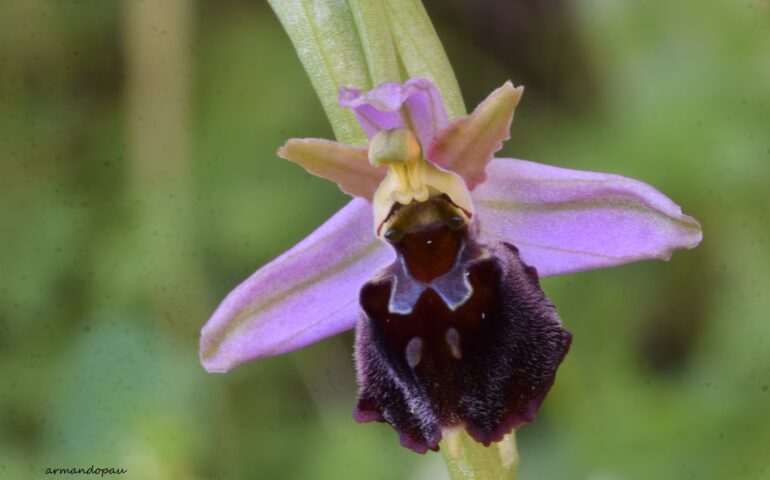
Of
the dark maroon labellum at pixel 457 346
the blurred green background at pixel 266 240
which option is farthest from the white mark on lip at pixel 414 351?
the blurred green background at pixel 266 240

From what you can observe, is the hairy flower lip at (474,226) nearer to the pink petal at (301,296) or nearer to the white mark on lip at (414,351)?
the pink petal at (301,296)

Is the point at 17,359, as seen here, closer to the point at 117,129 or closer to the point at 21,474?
the point at 21,474

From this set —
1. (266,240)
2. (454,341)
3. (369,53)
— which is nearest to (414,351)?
(454,341)

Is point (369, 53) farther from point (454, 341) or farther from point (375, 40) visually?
point (454, 341)

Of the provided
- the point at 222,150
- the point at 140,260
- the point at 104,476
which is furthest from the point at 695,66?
the point at 104,476

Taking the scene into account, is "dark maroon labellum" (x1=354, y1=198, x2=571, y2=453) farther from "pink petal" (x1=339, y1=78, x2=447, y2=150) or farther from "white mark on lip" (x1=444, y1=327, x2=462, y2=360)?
"pink petal" (x1=339, y1=78, x2=447, y2=150)

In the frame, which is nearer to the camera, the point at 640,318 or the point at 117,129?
the point at 640,318
